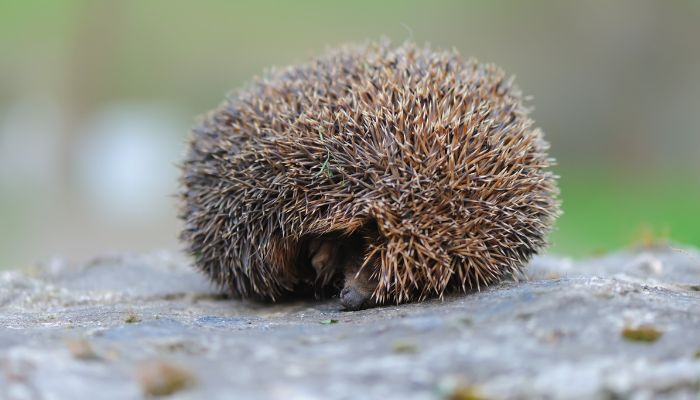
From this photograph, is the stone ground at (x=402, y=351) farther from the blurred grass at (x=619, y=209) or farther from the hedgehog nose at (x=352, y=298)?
the blurred grass at (x=619, y=209)

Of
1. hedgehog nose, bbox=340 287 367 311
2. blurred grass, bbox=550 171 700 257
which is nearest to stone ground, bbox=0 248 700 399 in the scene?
hedgehog nose, bbox=340 287 367 311

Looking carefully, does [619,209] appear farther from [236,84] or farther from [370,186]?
[370,186]

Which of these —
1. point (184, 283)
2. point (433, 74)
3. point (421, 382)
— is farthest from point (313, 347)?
point (184, 283)

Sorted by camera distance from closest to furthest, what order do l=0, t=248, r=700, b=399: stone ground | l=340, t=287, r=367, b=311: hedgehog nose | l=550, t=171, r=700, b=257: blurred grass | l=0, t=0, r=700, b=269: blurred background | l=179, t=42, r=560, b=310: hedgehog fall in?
l=0, t=248, r=700, b=399: stone ground < l=179, t=42, r=560, b=310: hedgehog < l=340, t=287, r=367, b=311: hedgehog nose < l=550, t=171, r=700, b=257: blurred grass < l=0, t=0, r=700, b=269: blurred background

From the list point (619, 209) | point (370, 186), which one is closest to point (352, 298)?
point (370, 186)

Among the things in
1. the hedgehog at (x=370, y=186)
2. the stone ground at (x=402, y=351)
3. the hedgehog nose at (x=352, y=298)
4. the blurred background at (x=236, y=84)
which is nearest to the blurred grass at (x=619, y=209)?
the blurred background at (x=236, y=84)

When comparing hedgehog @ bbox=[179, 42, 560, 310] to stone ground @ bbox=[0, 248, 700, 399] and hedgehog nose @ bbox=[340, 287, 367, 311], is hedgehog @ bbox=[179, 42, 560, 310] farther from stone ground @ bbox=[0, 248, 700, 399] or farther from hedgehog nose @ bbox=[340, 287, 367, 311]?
stone ground @ bbox=[0, 248, 700, 399]
